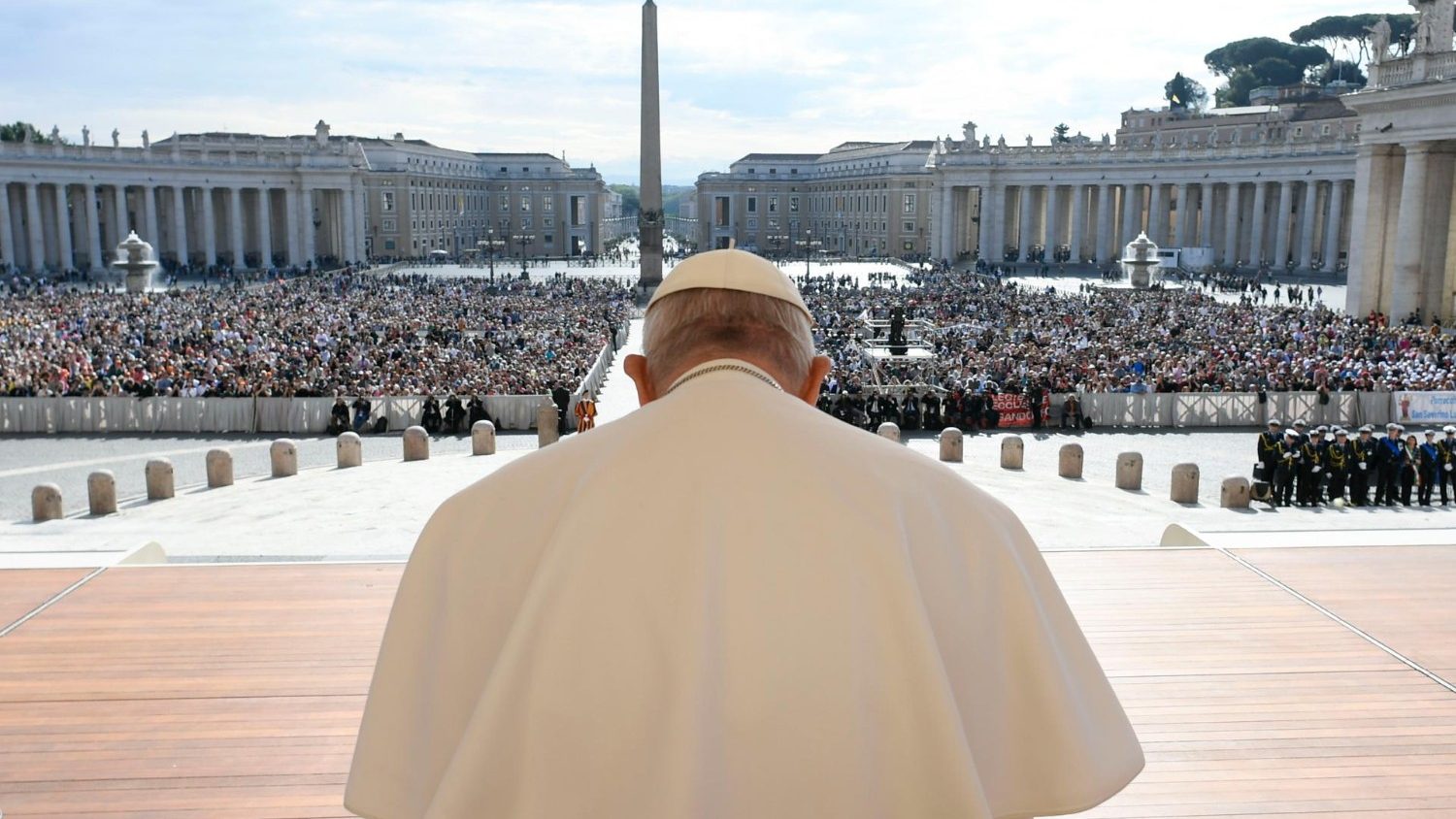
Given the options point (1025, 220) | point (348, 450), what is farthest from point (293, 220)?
point (348, 450)

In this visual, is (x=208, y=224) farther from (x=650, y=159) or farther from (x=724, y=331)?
(x=724, y=331)

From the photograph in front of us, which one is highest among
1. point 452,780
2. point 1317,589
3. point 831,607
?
point 831,607

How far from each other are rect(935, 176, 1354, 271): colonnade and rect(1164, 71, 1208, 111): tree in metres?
30.8

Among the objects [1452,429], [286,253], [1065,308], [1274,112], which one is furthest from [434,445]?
[1274,112]

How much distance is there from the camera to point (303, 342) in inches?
1403

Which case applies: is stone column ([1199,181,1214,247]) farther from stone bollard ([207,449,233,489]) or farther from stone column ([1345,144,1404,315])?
stone bollard ([207,449,233,489])

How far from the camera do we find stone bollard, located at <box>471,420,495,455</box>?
68.6 feet

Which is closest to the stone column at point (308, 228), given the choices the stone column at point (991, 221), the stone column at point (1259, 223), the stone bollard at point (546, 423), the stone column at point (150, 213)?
the stone column at point (150, 213)

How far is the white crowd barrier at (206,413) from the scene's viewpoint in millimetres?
25875

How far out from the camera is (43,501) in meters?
15.7

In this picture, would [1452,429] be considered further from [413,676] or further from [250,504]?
[413,676]

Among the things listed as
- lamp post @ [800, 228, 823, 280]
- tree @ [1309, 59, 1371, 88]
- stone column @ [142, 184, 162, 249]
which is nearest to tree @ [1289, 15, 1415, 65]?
tree @ [1309, 59, 1371, 88]

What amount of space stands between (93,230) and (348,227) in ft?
62.4

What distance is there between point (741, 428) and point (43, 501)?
54.1ft
